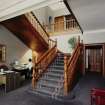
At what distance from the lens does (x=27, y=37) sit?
8.21 m

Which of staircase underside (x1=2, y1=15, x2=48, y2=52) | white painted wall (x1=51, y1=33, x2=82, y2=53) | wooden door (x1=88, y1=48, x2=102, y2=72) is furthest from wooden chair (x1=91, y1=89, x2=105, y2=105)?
wooden door (x1=88, y1=48, x2=102, y2=72)

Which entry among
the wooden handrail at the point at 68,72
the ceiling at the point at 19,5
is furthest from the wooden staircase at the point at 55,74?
the ceiling at the point at 19,5

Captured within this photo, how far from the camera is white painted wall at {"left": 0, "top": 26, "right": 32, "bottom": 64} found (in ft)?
25.5

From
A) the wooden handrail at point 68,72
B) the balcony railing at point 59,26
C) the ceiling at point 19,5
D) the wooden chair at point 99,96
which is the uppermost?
the balcony railing at point 59,26

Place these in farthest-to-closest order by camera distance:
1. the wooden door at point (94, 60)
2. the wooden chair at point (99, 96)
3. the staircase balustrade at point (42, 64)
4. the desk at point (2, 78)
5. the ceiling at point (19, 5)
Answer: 1. the wooden door at point (94, 60)
2. the staircase balustrade at point (42, 64)
3. the desk at point (2, 78)
4. the ceiling at point (19, 5)
5. the wooden chair at point (99, 96)

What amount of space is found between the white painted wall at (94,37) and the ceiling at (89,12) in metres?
0.35

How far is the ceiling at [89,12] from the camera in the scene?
4625mm

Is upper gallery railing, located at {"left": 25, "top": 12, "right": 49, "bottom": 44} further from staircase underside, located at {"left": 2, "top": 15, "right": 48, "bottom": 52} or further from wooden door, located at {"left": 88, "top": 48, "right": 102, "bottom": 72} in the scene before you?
wooden door, located at {"left": 88, "top": 48, "right": 102, "bottom": 72}

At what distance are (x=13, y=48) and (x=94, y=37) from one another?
442 cm

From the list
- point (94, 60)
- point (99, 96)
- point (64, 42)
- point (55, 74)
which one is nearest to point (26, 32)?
point (64, 42)

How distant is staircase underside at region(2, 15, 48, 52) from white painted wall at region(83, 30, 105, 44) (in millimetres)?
2486

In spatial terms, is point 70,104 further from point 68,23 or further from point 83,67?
point 68,23

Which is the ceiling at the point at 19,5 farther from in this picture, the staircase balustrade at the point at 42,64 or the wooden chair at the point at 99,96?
the wooden chair at the point at 99,96

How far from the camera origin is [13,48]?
Result: 331 inches
